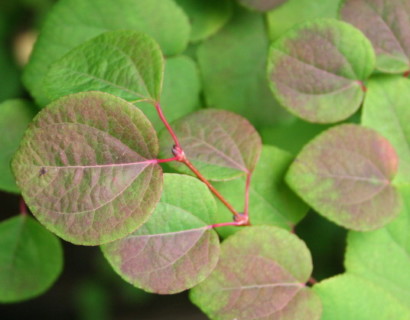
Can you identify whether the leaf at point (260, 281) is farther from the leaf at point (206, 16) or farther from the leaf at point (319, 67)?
the leaf at point (206, 16)

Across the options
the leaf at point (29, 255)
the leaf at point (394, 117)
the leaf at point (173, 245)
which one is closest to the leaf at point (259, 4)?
the leaf at point (394, 117)

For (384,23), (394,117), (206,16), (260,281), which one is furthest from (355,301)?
(206,16)

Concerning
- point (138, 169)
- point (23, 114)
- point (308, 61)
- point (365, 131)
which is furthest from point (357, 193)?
point (23, 114)

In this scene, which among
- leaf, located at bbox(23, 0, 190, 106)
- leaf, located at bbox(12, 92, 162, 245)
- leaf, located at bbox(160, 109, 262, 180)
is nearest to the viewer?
leaf, located at bbox(12, 92, 162, 245)

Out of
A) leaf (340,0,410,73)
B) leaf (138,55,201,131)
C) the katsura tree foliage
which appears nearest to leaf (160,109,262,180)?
the katsura tree foliage

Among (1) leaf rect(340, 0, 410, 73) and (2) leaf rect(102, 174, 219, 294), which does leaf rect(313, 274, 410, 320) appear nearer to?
(2) leaf rect(102, 174, 219, 294)

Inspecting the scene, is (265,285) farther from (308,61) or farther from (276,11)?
(276,11)
